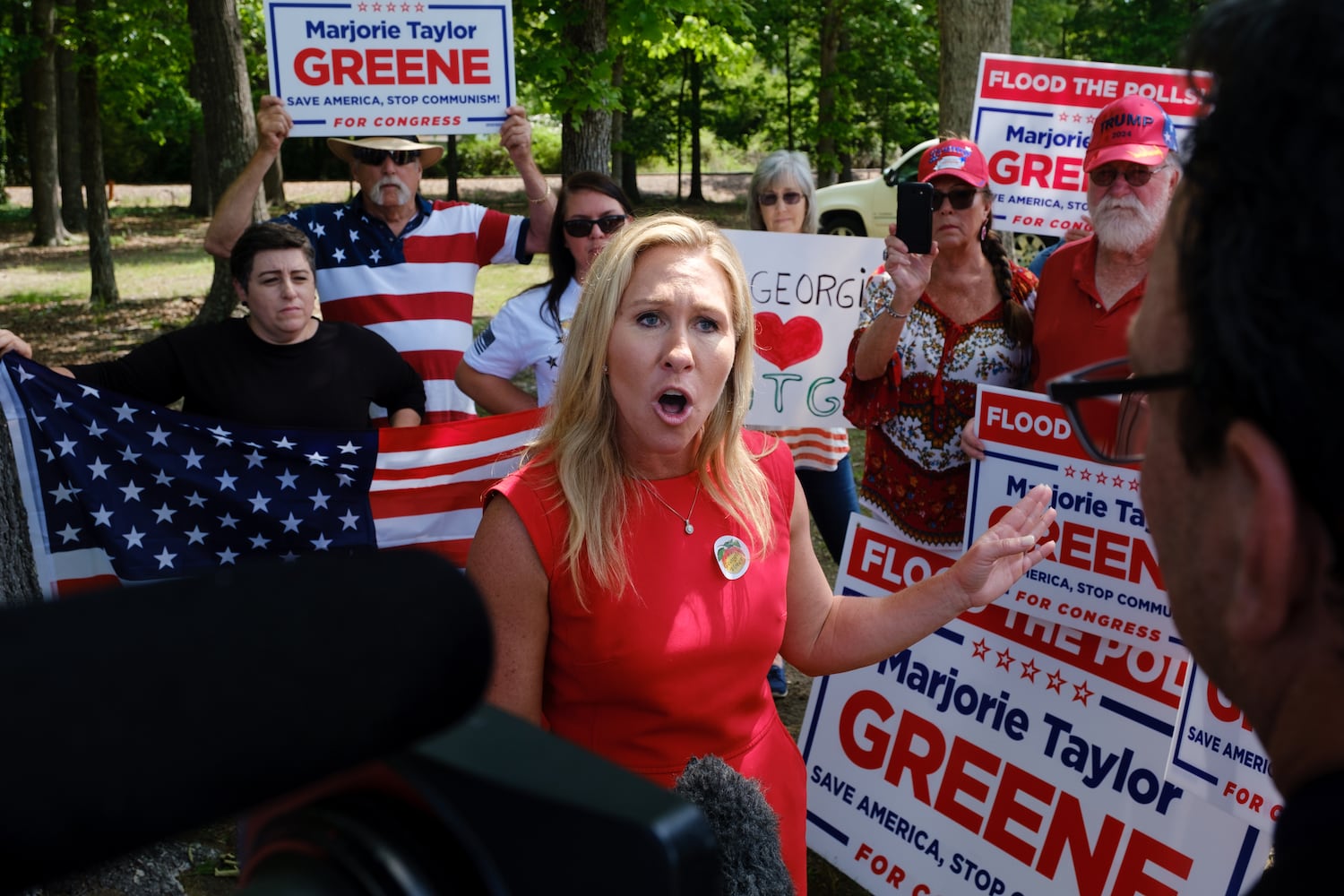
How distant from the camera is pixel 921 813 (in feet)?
11.6

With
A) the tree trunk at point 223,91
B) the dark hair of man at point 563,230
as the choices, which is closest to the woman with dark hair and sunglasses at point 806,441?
the dark hair of man at point 563,230

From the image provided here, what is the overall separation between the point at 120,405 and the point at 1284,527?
3.68 metres

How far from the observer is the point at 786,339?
4797 mm

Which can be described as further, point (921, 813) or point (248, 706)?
point (921, 813)

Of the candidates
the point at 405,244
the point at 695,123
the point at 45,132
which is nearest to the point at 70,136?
the point at 45,132

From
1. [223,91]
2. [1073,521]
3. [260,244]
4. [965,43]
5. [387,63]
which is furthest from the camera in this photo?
[223,91]

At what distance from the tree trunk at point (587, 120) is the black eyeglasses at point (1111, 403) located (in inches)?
300

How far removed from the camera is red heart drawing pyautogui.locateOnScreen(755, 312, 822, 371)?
4.77 m

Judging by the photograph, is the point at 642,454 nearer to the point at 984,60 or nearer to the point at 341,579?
the point at 341,579

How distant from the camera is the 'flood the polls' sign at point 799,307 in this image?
4730 mm

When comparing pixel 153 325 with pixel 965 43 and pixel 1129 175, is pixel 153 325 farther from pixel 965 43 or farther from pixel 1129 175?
pixel 1129 175

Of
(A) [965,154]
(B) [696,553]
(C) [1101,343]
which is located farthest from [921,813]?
(A) [965,154]

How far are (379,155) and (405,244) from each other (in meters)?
0.39

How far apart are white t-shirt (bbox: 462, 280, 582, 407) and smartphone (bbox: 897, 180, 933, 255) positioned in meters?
1.34
